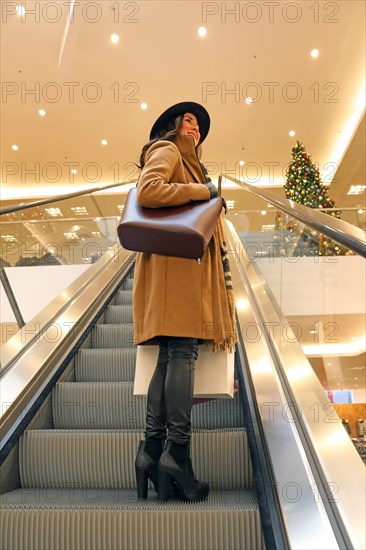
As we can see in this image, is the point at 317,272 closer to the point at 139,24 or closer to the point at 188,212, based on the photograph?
the point at 188,212

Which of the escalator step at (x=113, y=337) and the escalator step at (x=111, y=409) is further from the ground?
the escalator step at (x=113, y=337)


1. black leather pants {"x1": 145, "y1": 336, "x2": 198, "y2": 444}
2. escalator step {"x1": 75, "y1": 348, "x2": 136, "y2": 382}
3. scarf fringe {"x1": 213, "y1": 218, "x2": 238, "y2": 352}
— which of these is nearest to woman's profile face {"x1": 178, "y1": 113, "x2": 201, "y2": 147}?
scarf fringe {"x1": 213, "y1": 218, "x2": 238, "y2": 352}

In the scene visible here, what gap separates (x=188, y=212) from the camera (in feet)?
7.65

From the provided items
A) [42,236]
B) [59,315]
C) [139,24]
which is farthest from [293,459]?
[139,24]

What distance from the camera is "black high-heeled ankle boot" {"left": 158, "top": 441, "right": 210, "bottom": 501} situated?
2379 millimetres

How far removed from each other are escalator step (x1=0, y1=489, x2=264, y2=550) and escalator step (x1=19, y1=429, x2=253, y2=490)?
1.51 ft

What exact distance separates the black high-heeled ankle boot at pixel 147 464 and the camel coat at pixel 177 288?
0.41 m

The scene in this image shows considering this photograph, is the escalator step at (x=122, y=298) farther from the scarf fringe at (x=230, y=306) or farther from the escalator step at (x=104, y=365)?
the scarf fringe at (x=230, y=306)

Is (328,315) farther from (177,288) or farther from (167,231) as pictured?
(167,231)

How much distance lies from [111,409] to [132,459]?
23.8 inches

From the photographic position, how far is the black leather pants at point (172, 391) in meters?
2.43

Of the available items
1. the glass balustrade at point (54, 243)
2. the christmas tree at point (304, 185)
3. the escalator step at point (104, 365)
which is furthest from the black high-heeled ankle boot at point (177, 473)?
the christmas tree at point (304, 185)

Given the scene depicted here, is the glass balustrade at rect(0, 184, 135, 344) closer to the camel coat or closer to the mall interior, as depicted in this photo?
the mall interior

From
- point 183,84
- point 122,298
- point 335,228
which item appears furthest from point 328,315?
point 183,84
